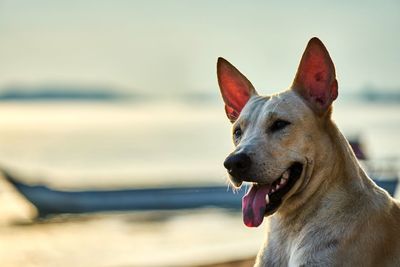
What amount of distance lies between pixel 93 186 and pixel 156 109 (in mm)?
127132

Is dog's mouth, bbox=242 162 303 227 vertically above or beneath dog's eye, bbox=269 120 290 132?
beneath

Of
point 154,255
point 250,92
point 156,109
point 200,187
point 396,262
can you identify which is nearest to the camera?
point 396,262

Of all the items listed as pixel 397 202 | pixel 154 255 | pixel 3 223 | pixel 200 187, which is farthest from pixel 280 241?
pixel 200 187

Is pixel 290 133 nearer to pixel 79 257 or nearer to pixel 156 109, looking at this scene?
pixel 79 257

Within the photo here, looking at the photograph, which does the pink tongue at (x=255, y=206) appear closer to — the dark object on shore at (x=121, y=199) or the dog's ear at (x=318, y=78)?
the dog's ear at (x=318, y=78)

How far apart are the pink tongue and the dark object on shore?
22950 millimetres

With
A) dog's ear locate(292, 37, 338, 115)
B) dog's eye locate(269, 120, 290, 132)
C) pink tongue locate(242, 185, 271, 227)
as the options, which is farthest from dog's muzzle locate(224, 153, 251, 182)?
dog's ear locate(292, 37, 338, 115)

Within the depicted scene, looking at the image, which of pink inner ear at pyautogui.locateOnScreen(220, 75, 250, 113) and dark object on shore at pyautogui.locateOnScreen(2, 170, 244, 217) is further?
dark object on shore at pyautogui.locateOnScreen(2, 170, 244, 217)

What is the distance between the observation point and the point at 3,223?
2620 cm

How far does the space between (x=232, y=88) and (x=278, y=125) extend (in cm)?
75

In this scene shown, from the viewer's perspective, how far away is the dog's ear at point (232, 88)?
278 inches

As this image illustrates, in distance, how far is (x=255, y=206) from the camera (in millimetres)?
6254

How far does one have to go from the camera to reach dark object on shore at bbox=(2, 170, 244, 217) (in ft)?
99.0

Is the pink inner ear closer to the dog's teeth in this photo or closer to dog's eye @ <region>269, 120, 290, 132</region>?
dog's eye @ <region>269, 120, 290, 132</region>
